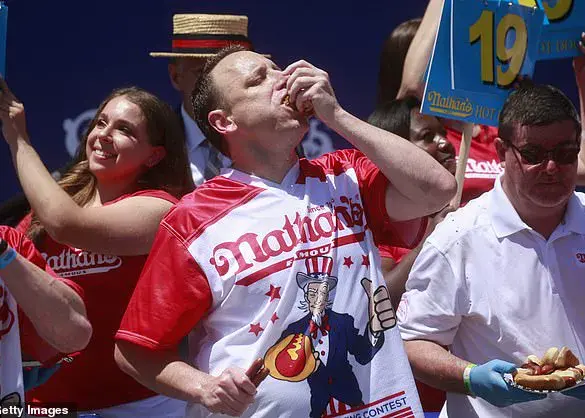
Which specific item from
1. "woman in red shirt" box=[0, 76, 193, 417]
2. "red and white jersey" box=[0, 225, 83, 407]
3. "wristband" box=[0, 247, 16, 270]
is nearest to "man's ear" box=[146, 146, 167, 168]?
"woman in red shirt" box=[0, 76, 193, 417]

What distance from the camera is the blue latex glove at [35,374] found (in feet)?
11.1

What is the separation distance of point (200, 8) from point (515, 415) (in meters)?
2.73

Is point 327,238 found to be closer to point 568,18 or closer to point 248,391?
point 248,391

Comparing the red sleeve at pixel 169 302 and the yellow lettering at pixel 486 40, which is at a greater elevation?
the yellow lettering at pixel 486 40

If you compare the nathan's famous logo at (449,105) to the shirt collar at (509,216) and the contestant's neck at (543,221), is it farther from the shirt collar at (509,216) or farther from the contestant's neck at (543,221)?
the contestant's neck at (543,221)

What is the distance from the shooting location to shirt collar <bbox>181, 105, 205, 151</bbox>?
5.07 metres

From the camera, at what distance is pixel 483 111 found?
14.4 feet

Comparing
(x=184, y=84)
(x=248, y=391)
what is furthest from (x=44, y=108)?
(x=248, y=391)

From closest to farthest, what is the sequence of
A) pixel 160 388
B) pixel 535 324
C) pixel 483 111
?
pixel 160 388
pixel 535 324
pixel 483 111

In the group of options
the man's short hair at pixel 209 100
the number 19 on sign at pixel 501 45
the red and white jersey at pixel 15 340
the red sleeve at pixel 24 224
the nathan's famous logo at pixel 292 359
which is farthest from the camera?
the number 19 on sign at pixel 501 45

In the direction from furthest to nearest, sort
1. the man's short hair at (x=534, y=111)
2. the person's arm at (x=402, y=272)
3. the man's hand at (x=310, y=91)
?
the person's arm at (x=402, y=272), the man's short hair at (x=534, y=111), the man's hand at (x=310, y=91)

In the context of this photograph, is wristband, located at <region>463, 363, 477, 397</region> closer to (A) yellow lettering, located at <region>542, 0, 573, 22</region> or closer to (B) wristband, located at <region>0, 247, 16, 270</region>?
(B) wristband, located at <region>0, 247, 16, 270</region>

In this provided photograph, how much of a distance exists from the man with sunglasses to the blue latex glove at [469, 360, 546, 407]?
0.21 feet

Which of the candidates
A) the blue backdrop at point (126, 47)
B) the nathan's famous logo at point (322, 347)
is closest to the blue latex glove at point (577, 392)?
the nathan's famous logo at point (322, 347)
